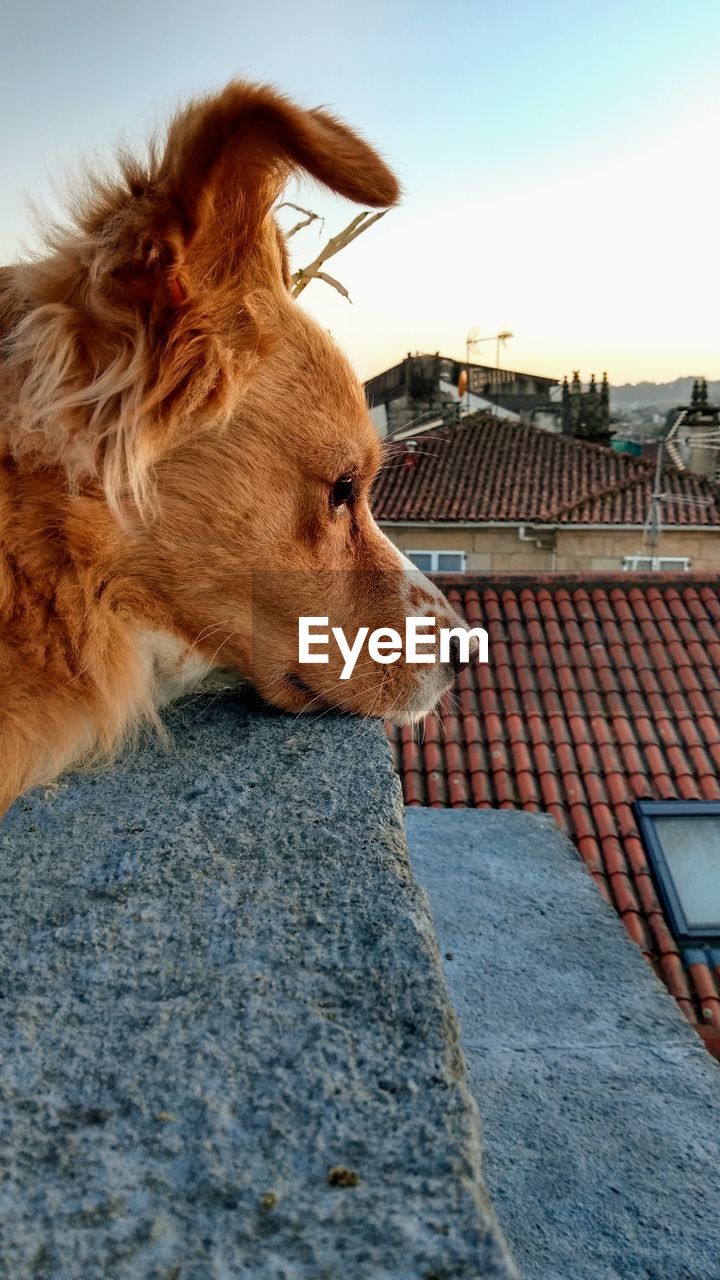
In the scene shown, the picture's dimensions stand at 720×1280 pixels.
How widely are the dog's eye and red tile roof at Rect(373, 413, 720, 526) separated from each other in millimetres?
18306

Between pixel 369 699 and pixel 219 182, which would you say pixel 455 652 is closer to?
pixel 369 699

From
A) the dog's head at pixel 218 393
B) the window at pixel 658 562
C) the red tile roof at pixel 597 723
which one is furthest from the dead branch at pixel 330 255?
the window at pixel 658 562

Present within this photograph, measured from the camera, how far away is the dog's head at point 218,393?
4.62 feet

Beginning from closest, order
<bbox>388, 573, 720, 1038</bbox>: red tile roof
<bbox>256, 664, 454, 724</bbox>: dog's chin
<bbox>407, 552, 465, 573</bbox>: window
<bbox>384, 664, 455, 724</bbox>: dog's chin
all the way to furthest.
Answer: <bbox>256, 664, 454, 724</bbox>: dog's chin, <bbox>384, 664, 455, 724</bbox>: dog's chin, <bbox>388, 573, 720, 1038</bbox>: red tile roof, <bbox>407, 552, 465, 573</bbox>: window

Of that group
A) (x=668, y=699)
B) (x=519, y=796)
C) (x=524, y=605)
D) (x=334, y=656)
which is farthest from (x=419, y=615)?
(x=524, y=605)

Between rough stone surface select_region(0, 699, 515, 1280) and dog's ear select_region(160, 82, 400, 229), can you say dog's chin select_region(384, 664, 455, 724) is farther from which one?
dog's ear select_region(160, 82, 400, 229)

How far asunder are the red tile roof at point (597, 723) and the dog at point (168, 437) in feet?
21.4

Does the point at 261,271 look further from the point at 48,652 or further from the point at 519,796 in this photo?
the point at 519,796

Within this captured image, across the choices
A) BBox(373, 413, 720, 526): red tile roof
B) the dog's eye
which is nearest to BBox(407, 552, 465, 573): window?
BBox(373, 413, 720, 526): red tile roof

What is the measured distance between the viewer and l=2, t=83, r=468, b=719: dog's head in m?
1.41

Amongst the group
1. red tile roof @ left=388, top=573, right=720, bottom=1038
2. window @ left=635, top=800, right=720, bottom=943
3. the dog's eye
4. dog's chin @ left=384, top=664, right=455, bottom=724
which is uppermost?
the dog's eye

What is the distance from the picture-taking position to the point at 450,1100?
928mm

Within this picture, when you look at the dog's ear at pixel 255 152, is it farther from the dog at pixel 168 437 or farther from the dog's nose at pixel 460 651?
the dog's nose at pixel 460 651

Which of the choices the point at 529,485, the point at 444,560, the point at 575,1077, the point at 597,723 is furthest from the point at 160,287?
the point at 529,485
